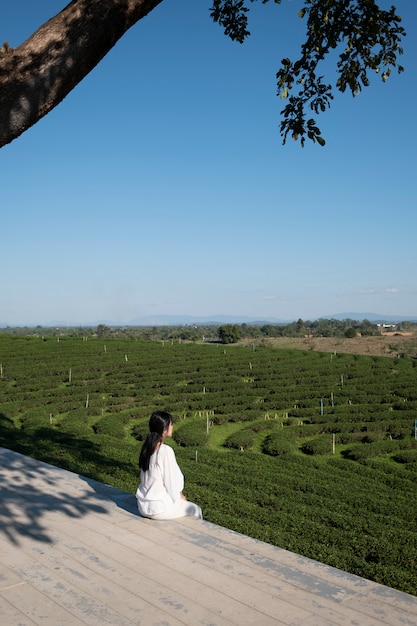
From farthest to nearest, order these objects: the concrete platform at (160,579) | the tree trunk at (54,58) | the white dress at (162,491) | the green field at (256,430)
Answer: the green field at (256,430) < the white dress at (162,491) < the concrete platform at (160,579) < the tree trunk at (54,58)

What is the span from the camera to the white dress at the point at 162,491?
4797mm

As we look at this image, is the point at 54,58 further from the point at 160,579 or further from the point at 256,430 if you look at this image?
the point at 256,430

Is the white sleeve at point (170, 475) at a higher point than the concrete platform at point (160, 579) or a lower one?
higher

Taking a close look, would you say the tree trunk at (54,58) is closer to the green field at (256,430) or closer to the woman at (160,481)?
the woman at (160,481)

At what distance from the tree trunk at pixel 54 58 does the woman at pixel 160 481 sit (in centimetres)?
268

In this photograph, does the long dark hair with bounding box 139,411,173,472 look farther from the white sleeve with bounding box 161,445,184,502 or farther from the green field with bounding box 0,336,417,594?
the green field with bounding box 0,336,417,594

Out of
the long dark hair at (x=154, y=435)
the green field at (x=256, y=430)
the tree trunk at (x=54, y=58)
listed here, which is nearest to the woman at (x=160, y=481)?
the long dark hair at (x=154, y=435)

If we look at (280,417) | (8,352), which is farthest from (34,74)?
(8,352)

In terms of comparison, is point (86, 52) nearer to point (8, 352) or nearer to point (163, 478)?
point (163, 478)

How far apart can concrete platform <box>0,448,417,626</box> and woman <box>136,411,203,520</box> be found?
0.11 m

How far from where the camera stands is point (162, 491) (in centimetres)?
482

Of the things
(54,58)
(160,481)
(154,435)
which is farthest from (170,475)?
(54,58)

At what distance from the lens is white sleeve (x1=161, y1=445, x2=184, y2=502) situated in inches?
191

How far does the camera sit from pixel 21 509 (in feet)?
16.7
